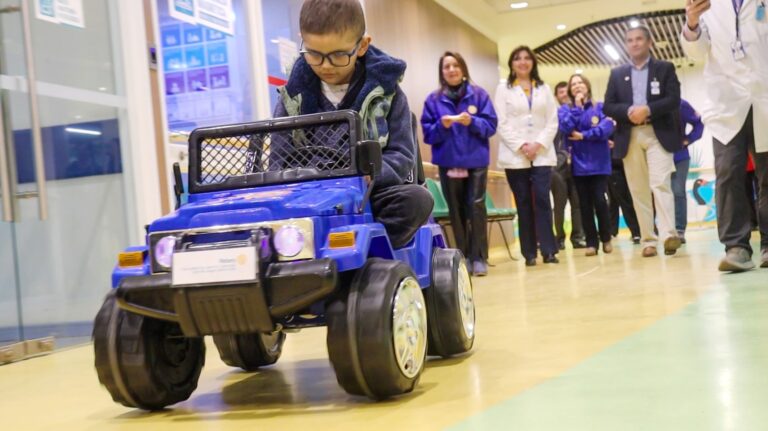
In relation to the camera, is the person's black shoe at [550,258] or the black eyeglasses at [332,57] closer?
the black eyeglasses at [332,57]

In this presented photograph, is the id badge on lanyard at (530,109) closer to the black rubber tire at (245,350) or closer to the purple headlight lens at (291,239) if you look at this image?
the black rubber tire at (245,350)

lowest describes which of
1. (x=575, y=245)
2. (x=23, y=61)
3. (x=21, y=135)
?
(x=575, y=245)

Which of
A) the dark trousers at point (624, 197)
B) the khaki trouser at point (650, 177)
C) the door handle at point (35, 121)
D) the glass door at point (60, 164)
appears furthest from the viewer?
the dark trousers at point (624, 197)

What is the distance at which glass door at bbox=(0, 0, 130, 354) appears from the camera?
4.31 metres

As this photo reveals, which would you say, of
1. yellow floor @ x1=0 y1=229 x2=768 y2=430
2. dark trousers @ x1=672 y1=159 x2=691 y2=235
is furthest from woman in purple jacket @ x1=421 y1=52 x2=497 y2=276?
dark trousers @ x1=672 y1=159 x2=691 y2=235

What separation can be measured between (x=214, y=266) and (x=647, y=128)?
17.1 ft

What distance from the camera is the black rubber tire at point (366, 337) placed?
2.15m

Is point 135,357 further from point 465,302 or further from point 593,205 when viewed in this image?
point 593,205

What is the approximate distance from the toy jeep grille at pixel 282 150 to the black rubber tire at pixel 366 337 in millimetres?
442

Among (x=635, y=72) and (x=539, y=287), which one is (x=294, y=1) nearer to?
(x=635, y=72)

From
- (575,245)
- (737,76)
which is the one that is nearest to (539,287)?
(737,76)

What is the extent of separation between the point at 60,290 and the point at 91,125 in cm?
94

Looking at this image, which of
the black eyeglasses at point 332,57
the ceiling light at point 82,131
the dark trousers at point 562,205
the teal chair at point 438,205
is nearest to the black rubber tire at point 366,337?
the black eyeglasses at point 332,57

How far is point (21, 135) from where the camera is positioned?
445 cm
